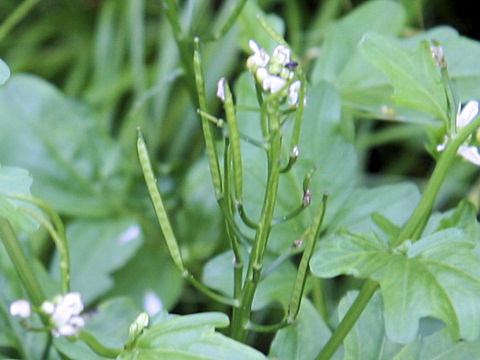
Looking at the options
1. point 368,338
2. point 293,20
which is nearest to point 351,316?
point 368,338

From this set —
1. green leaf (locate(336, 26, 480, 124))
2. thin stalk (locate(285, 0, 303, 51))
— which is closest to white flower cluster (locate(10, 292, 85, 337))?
green leaf (locate(336, 26, 480, 124))

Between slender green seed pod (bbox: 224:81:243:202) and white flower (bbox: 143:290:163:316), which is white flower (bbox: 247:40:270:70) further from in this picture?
white flower (bbox: 143:290:163:316)

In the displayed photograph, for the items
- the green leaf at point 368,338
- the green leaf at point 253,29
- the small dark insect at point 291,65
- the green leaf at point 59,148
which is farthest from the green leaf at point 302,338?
the green leaf at point 59,148

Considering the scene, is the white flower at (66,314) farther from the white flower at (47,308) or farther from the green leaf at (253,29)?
the green leaf at (253,29)

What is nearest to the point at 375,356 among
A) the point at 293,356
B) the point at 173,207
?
the point at 293,356

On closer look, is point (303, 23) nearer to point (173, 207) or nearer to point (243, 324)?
point (173, 207)

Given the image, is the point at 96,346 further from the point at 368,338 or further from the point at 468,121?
the point at 468,121
